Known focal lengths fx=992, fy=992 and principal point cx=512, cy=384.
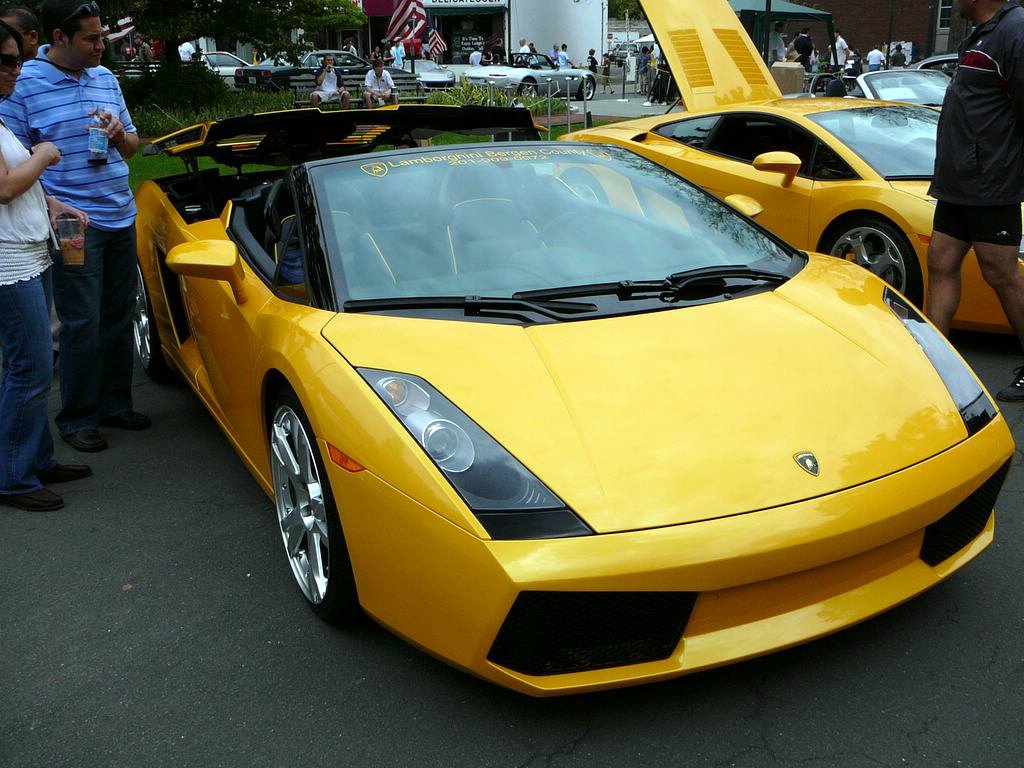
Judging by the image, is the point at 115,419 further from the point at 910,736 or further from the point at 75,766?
the point at 910,736

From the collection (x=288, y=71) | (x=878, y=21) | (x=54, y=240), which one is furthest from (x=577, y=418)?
(x=878, y=21)

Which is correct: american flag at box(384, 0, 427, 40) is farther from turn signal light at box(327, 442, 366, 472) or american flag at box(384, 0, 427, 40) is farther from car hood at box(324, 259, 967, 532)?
turn signal light at box(327, 442, 366, 472)

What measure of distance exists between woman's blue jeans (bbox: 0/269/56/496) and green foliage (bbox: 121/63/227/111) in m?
17.5

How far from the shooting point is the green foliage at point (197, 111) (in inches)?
686

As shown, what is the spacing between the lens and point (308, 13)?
22.6 meters

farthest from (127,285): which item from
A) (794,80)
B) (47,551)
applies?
(794,80)

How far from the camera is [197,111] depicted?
64.3ft

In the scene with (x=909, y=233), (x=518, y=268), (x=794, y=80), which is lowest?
(x=794, y=80)

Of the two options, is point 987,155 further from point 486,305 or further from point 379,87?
point 379,87

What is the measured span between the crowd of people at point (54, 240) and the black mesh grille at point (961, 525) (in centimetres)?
300

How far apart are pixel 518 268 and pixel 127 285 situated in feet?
7.06

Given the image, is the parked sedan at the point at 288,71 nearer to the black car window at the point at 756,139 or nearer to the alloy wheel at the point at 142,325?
the black car window at the point at 756,139

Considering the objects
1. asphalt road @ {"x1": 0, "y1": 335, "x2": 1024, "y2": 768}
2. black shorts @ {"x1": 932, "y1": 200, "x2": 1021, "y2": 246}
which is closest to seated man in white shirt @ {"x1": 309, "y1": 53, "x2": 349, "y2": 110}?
black shorts @ {"x1": 932, "y1": 200, "x2": 1021, "y2": 246}

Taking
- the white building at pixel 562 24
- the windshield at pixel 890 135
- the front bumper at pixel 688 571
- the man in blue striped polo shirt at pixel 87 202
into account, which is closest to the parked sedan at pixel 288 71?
the white building at pixel 562 24
